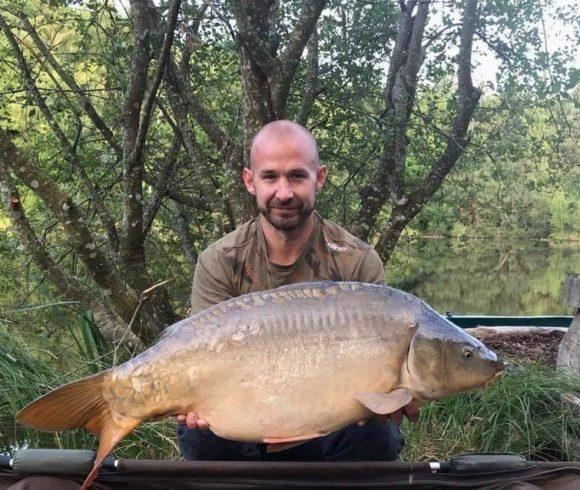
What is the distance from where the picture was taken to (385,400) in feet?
3.97

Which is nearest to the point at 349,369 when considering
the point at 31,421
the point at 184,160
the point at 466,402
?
the point at 31,421

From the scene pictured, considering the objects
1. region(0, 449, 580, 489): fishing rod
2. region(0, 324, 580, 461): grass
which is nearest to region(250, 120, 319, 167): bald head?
region(0, 449, 580, 489): fishing rod

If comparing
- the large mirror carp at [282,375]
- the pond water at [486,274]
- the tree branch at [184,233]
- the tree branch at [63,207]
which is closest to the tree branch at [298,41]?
the tree branch at [63,207]

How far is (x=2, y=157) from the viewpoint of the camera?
2465 millimetres

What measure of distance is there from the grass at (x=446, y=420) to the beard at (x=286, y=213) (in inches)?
36.4

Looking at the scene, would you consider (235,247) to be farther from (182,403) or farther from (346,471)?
(346,471)

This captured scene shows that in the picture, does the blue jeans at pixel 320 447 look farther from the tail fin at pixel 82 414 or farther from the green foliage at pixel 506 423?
the green foliage at pixel 506 423

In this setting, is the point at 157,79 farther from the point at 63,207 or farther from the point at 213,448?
the point at 213,448

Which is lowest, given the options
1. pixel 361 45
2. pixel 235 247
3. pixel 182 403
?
pixel 182 403

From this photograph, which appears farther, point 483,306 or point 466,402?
point 483,306

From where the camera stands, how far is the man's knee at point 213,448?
1597mm

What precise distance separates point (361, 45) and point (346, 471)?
3.60m

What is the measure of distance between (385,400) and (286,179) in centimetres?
Answer: 68

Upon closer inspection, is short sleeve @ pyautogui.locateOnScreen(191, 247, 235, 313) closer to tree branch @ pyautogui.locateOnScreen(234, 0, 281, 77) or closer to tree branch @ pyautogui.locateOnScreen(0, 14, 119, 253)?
tree branch @ pyautogui.locateOnScreen(234, 0, 281, 77)
